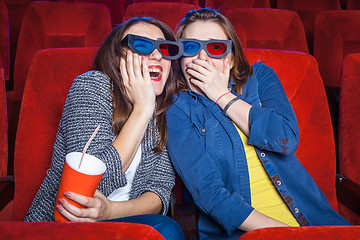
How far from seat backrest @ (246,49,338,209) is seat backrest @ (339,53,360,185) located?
0.11 ft

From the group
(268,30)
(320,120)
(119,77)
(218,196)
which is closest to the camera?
(218,196)

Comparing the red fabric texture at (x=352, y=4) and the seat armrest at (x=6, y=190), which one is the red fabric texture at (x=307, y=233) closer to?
the seat armrest at (x=6, y=190)

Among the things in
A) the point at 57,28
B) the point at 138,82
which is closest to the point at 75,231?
the point at 138,82

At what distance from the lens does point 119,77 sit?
2.46 ft

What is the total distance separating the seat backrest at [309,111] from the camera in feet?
2.77

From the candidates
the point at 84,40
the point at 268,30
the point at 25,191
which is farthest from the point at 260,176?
the point at 84,40

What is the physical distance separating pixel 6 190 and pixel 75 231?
1.50 feet

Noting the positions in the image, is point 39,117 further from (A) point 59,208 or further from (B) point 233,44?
(B) point 233,44

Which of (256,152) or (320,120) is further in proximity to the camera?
(320,120)

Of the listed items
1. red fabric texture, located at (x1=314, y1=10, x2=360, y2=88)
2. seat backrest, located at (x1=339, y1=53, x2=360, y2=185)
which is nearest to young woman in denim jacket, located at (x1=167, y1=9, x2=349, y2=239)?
seat backrest, located at (x1=339, y1=53, x2=360, y2=185)

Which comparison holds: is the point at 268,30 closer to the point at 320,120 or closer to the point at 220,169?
the point at 320,120

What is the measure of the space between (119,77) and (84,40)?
26.5 inches

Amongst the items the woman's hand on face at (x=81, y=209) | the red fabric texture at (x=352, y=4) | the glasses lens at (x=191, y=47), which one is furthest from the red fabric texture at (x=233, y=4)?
the woman's hand on face at (x=81, y=209)

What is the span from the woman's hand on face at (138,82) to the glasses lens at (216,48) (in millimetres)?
153
